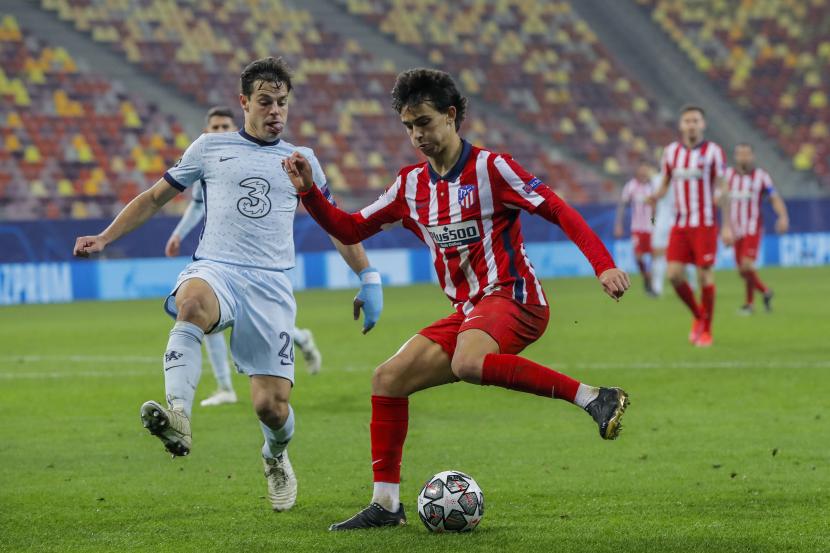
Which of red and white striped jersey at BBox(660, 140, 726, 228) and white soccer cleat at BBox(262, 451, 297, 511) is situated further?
red and white striped jersey at BBox(660, 140, 726, 228)

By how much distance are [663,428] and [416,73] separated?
3.47 metres

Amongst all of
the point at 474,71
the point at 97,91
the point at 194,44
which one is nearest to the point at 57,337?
the point at 97,91

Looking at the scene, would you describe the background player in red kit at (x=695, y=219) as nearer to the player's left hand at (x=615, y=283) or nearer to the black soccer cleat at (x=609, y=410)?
the player's left hand at (x=615, y=283)

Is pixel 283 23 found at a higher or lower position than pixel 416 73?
higher

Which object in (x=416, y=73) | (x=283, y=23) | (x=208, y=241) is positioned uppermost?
(x=283, y=23)

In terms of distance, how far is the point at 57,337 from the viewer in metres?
15.0

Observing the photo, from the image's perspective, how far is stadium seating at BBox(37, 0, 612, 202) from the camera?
27.3 meters

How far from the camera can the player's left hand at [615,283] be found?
15.9ft

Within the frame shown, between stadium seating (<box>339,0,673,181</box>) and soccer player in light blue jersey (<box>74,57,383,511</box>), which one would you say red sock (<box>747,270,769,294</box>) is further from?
stadium seating (<box>339,0,673,181</box>)

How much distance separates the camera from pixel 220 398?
941 cm

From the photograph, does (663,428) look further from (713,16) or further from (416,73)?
(713,16)

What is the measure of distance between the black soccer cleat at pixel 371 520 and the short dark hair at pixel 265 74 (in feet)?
6.50

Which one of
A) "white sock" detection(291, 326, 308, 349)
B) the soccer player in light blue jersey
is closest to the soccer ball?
the soccer player in light blue jersey

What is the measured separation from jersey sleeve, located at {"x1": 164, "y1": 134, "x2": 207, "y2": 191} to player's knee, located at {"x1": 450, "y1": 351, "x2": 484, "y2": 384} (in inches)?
64.8
